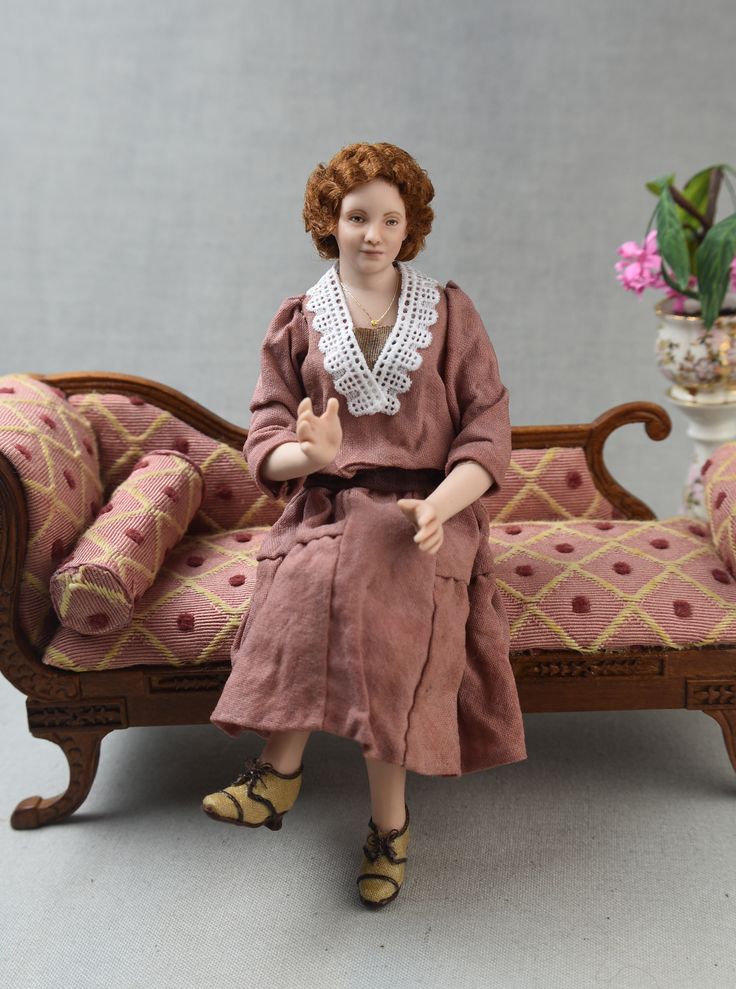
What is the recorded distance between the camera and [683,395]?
332 centimetres

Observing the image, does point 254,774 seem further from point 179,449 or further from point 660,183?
point 660,183

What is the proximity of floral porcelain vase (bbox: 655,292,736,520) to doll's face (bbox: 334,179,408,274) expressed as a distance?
42.3 inches

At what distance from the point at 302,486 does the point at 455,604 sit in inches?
16.0

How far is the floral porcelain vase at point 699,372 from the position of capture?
10.5ft

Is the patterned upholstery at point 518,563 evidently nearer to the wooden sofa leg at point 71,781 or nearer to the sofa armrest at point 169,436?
the sofa armrest at point 169,436

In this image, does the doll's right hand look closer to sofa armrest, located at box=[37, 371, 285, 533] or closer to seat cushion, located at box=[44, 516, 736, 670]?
seat cushion, located at box=[44, 516, 736, 670]

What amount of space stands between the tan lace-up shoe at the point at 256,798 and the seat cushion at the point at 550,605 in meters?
0.31

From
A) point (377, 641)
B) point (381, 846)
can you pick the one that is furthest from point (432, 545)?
point (381, 846)

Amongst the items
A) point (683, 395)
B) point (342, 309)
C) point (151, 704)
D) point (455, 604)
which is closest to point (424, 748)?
point (455, 604)

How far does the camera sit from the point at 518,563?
278cm

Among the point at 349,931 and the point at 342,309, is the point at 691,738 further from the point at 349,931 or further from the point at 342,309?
the point at 342,309

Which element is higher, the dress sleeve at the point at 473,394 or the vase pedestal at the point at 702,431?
the dress sleeve at the point at 473,394

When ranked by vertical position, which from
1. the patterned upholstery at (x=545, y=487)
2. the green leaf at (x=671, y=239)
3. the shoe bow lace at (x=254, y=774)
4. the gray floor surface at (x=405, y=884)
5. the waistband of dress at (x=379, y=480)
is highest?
the green leaf at (x=671, y=239)

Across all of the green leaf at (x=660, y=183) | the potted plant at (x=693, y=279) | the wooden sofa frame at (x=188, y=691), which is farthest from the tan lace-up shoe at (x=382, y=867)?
the green leaf at (x=660, y=183)
